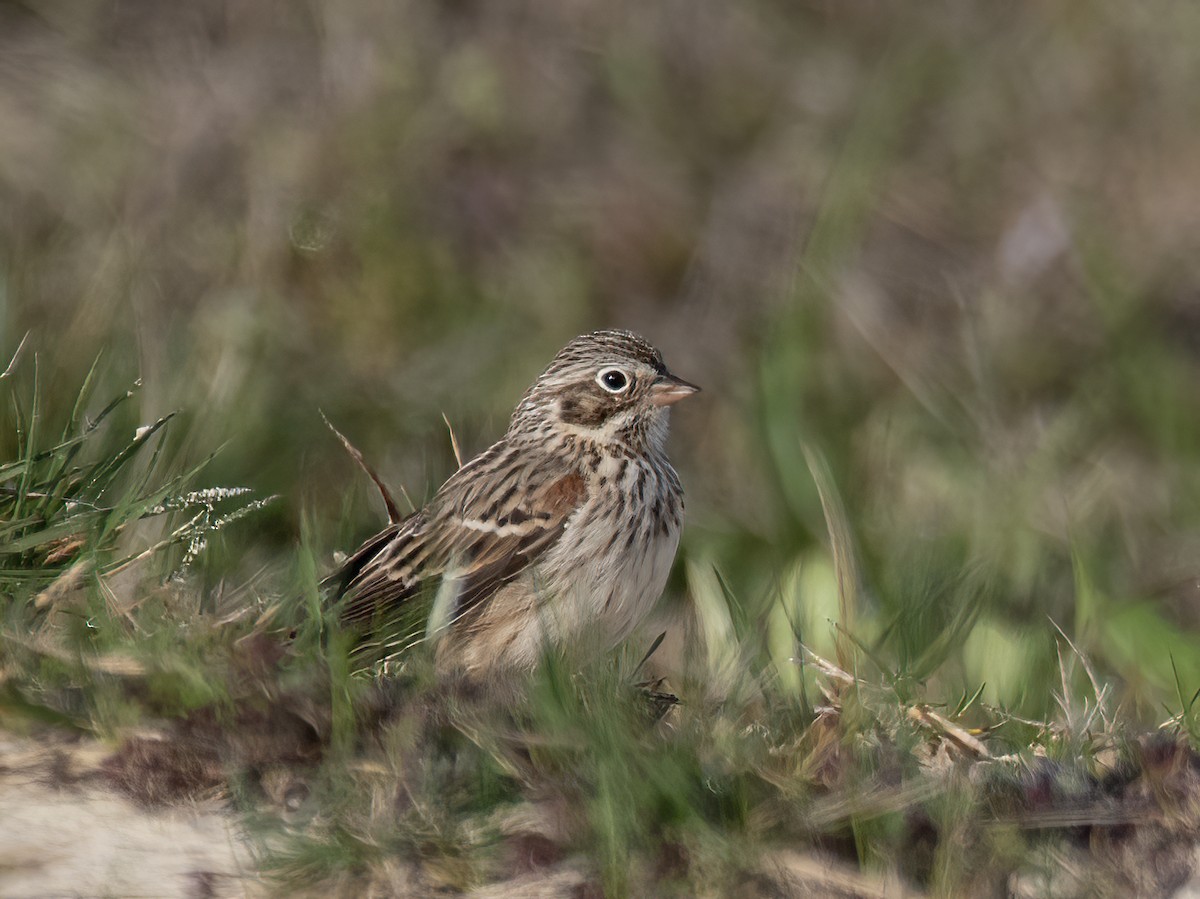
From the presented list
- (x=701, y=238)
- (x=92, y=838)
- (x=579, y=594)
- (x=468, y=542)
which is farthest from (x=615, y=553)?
(x=701, y=238)

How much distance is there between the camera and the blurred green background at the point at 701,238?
6625 mm

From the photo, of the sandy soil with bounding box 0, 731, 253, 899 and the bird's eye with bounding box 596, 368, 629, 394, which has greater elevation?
the bird's eye with bounding box 596, 368, 629, 394

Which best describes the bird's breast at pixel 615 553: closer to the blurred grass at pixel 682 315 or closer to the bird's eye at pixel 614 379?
the blurred grass at pixel 682 315

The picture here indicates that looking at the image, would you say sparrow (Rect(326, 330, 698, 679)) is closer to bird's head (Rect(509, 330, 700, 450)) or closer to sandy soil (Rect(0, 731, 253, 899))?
Result: bird's head (Rect(509, 330, 700, 450))

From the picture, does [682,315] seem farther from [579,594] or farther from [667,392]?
[579,594]

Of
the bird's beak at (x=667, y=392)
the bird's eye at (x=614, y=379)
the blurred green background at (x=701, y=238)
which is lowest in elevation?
the blurred green background at (x=701, y=238)

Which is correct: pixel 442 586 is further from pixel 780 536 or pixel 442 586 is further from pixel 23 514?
pixel 780 536

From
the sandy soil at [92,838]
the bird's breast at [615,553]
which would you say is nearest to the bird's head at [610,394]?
the bird's breast at [615,553]

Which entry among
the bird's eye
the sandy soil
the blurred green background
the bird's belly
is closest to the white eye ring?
the bird's eye

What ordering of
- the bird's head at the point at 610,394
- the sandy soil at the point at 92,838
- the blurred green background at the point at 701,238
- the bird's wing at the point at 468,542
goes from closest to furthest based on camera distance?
1. the sandy soil at the point at 92,838
2. the bird's wing at the point at 468,542
3. the bird's head at the point at 610,394
4. the blurred green background at the point at 701,238

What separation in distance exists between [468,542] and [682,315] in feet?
16.5

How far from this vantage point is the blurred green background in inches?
261

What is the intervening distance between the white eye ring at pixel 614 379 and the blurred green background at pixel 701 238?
0.91 metres

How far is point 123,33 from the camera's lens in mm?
10172
